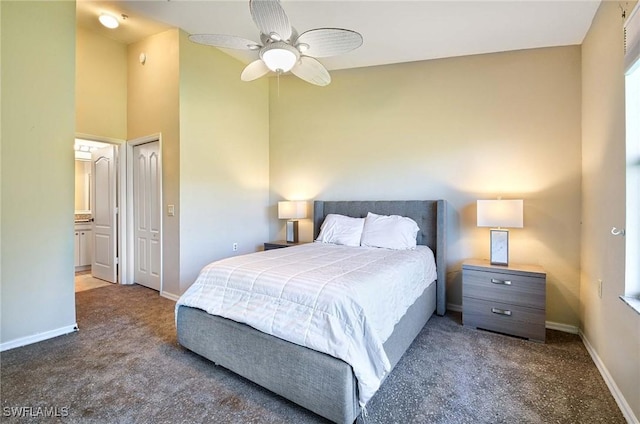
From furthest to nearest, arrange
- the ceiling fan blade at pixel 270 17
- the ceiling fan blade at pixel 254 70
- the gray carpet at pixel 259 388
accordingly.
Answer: the ceiling fan blade at pixel 254 70 → the ceiling fan blade at pixel 270 17 → the gray carpet at pixel 259 388

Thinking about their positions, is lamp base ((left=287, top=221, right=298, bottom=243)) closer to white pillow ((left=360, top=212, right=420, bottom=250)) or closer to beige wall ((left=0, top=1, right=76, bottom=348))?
white pillow ((left=360, top=212, right=420, bottom=250))

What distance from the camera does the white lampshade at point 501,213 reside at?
8.68 ft

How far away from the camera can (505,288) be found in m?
2.61

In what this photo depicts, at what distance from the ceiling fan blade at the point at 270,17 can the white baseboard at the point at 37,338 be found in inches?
123

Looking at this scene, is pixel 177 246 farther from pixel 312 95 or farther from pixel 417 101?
pixel 417 101

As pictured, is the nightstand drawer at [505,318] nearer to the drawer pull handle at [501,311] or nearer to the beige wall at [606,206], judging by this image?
the drawer pull handle at [501,311]

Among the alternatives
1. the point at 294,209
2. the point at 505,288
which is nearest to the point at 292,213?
the point at 294,209

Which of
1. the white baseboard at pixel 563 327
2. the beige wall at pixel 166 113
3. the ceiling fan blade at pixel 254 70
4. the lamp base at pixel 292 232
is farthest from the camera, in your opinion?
the lamp base at pixel 292 232

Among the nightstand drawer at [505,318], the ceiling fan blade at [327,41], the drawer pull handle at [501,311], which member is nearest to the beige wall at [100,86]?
the ceiling fan blade at [327,41]

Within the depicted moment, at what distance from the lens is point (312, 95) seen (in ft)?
13.8

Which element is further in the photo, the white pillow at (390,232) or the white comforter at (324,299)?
the white pillow at (390,232)

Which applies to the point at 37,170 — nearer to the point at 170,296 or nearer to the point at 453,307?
the point at 170,296

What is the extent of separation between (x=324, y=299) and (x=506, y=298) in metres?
1.98

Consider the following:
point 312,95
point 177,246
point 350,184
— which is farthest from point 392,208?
point 177,246
